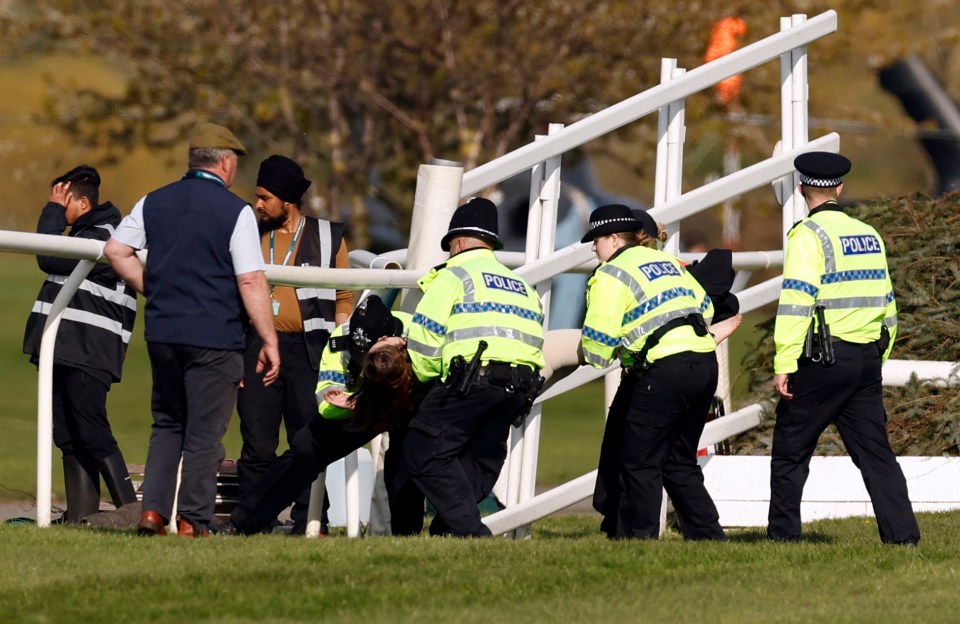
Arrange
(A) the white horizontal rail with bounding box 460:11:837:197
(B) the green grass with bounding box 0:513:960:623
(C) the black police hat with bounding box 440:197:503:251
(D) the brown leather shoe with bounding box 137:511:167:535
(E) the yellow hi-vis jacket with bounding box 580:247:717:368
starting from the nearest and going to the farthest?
1. (B) the green grass with bounding box 0:513:960:623
2. (D) the brown leather shoe with bounding box 137:511:167:535
3. (E) the yellow hi-vis jacket with bounding box 580:247:717:368
4. (C) the black police hat with bounding box 440:197:503:251
5. (A) the white horizontal rail with bounding box 460:11:837:197

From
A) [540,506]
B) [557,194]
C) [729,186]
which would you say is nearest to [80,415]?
[540,506]

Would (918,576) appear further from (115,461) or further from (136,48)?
(136,48)

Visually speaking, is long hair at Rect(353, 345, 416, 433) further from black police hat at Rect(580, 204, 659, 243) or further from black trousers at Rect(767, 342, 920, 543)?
black trousers at Rect(767, 342, 920, 543)

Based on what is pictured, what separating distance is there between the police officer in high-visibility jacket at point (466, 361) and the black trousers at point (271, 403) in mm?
870

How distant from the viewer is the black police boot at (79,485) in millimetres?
8477

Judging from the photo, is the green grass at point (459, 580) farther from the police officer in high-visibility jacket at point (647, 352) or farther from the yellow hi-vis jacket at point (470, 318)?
the yellow hi-vis jacket at point (470, 318)

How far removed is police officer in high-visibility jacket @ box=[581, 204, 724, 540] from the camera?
24.4 ft

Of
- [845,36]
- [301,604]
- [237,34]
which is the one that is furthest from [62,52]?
[301,604]

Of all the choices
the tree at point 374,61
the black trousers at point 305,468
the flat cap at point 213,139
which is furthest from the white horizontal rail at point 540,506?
the tree at point 374,61

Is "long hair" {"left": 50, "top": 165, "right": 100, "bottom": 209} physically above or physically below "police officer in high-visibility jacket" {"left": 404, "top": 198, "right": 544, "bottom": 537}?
above

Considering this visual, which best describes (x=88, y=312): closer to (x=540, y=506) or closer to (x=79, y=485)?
(x=79, y=485)

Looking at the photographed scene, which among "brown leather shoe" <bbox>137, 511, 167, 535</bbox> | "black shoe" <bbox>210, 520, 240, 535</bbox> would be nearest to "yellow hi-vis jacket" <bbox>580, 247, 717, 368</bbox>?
"black shoe" <bbox>210, 520, 240, 535</bbox>

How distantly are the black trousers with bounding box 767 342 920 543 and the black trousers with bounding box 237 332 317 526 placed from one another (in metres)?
2.16

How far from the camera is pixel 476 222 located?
757 cm
